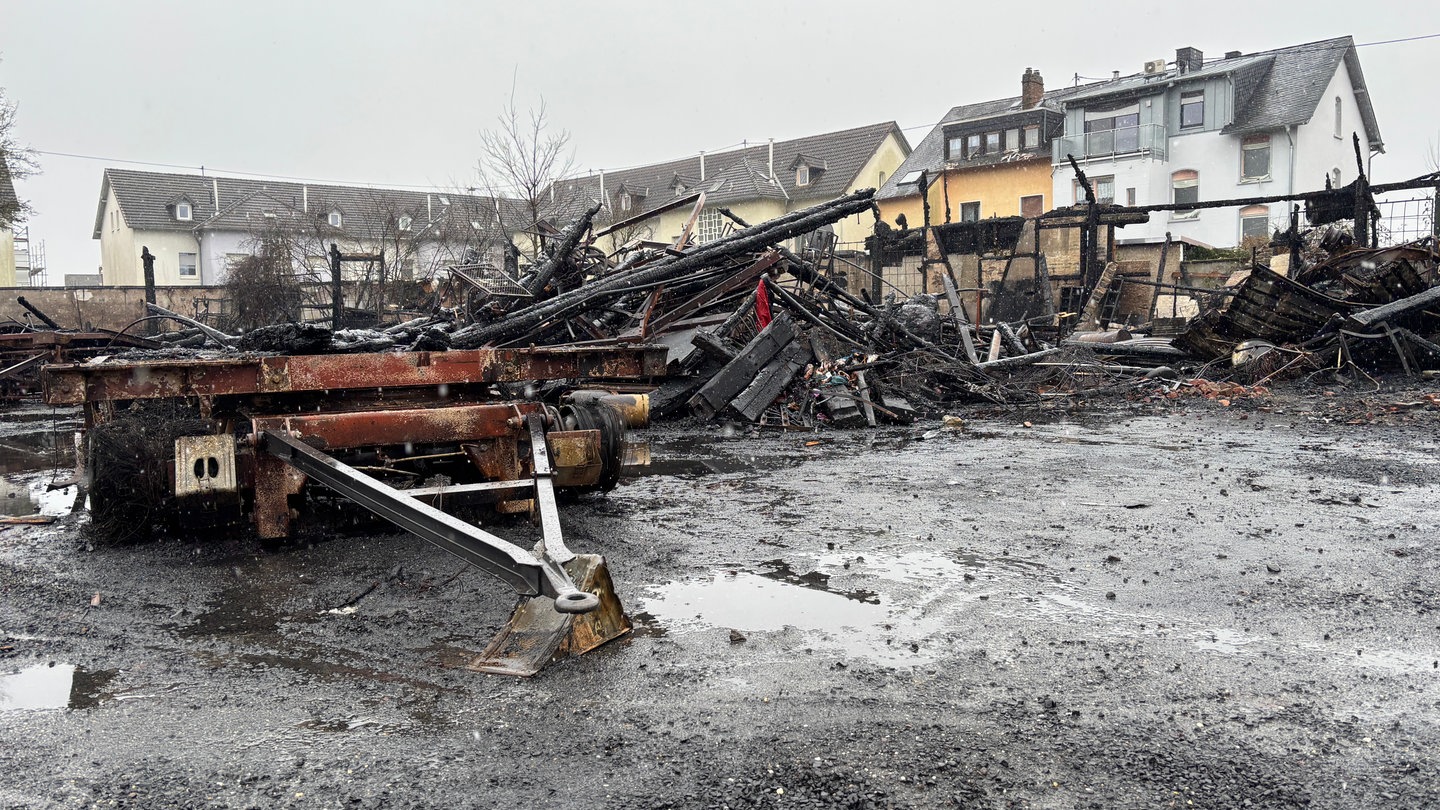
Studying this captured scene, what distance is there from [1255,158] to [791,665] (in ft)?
146

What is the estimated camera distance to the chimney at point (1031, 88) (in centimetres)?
4531

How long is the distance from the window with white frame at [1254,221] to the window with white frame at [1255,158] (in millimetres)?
1722

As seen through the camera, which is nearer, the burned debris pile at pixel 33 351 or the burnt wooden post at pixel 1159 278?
the burned debris pile at pixel 33 351

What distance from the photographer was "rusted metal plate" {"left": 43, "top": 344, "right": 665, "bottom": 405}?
474cm

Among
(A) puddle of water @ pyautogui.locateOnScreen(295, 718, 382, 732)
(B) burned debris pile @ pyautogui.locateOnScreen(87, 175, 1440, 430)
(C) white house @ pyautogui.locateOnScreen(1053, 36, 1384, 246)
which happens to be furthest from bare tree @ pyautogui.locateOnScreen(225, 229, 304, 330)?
(C) white house @ pyautogui.locateOnScreen(1053, 36, 1384, 246)

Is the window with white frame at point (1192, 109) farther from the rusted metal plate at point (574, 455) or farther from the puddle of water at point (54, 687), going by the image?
the puddle of water at point (54, 687)

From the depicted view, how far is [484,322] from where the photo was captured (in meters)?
12.4

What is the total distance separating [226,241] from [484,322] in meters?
50.8

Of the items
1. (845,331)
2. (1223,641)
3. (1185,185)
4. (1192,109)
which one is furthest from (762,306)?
(1192,109)

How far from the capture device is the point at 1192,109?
135 feet

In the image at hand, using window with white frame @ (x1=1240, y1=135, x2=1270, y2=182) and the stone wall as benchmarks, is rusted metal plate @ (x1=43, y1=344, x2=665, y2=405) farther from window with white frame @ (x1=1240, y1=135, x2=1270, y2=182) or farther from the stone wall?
window with white frame @ (x1=1240, y1=135, x2=1270, y2=182)

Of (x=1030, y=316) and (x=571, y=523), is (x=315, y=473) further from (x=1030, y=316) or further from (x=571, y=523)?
(x=1030, y=316)

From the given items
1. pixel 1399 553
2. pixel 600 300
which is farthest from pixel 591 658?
pixel 600 300

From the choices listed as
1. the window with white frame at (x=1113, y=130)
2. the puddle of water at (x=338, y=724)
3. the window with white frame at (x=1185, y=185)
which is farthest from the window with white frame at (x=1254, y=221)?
the puddle of water at (x=338, y=724)
